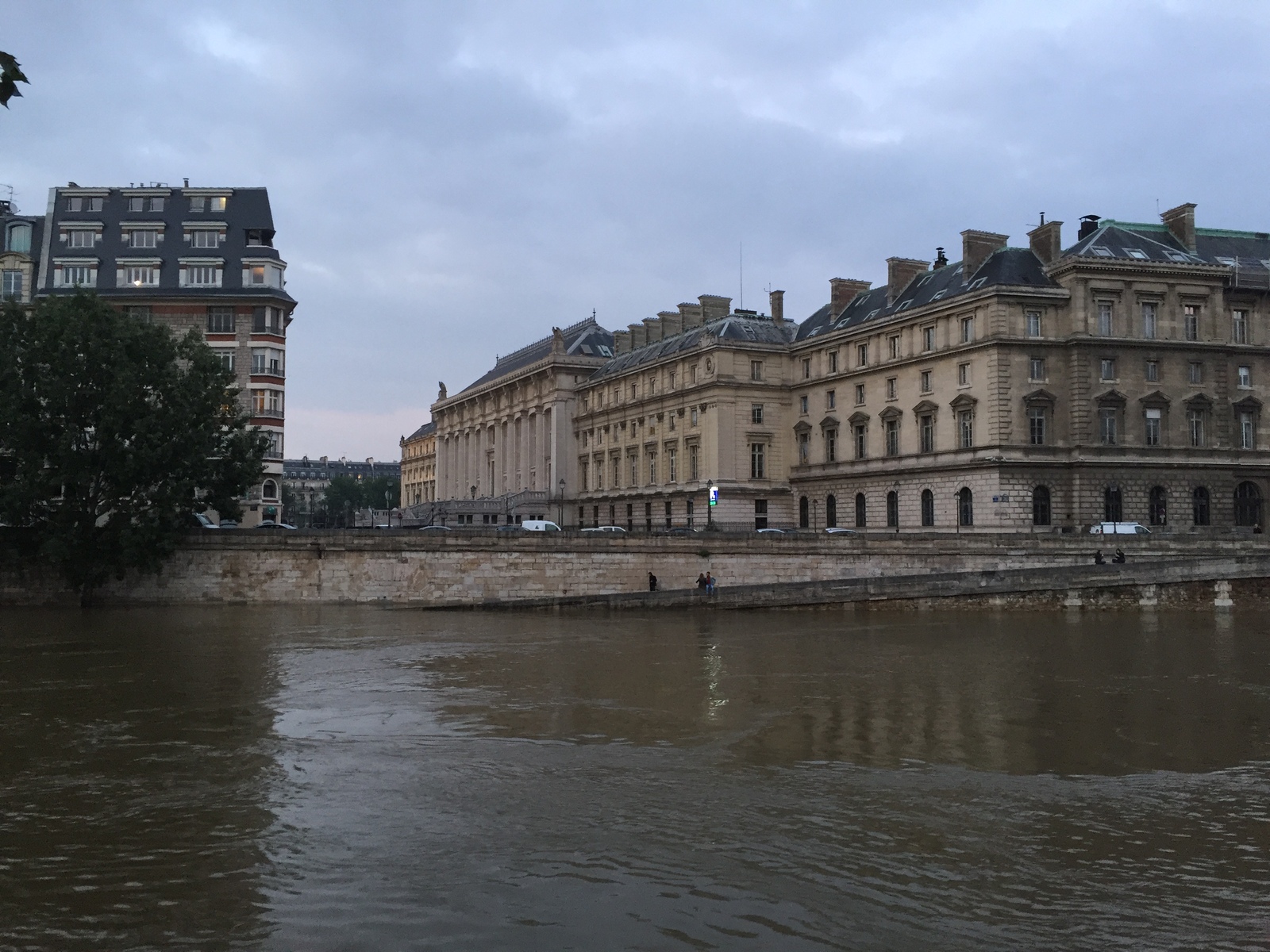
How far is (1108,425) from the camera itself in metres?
62.1

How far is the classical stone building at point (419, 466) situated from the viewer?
16125 cm

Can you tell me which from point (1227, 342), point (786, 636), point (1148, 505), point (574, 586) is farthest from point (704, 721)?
point (1227, 342)

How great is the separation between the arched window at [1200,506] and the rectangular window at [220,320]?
5412cm

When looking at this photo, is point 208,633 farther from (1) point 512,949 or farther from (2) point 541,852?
(1) point 512,949

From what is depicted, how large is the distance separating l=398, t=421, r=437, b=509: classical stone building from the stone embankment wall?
103 metres

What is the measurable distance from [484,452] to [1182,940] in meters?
113

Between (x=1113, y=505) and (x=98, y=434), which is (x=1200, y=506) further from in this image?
(x=98, y=434)

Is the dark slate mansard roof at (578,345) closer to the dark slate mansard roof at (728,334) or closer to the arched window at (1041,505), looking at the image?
the dark slate mansard roof at (728,334)

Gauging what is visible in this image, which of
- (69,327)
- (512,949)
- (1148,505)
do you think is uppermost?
(69,327)

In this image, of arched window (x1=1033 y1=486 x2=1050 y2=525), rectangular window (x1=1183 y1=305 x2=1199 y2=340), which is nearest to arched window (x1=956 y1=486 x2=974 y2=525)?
arched window (x1=1033 y1=486 x2=1050 y2=525)

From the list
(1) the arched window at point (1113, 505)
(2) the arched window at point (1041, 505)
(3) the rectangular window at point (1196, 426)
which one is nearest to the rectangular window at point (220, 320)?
(2) the arched window at point (1041, 505)

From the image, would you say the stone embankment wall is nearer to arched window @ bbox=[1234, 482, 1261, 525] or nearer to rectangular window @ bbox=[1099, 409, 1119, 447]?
rectangular window @ bbox=[1099, 409, 1119, 447]

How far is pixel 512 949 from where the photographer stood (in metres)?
9.70

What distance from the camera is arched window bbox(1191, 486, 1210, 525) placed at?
204ft
